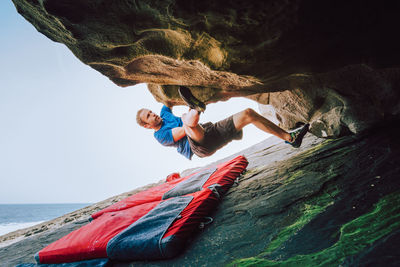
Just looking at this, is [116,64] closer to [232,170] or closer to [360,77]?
[232,170]

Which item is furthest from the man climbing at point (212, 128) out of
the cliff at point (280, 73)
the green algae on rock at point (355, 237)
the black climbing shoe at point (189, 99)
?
the green algae on rock at point (355, 237)

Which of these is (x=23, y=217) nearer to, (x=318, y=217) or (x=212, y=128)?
(x=212, y=128)

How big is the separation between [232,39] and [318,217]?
2002 mm

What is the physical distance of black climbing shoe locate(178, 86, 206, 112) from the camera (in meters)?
2.99

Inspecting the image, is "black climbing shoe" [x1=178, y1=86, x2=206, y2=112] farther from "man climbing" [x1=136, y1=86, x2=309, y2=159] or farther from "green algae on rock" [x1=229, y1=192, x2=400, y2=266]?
"green algae on rock" [x1=229, y1=192, x2=400, y2=266]

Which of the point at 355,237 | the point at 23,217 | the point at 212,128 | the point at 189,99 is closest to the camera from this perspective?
the point at 355,237

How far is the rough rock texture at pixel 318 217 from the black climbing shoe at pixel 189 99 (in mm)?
1569

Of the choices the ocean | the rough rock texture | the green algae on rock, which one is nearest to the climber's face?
the rough rock texture

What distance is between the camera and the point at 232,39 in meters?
2.02

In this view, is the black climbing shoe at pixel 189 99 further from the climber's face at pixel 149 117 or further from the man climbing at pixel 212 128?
the climber's face at pixel 149 117

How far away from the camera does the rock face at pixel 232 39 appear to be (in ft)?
5.68

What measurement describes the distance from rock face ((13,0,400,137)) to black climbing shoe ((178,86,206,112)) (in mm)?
163

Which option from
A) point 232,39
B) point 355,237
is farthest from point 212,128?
point 355,237

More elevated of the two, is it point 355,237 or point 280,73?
point 280,73
